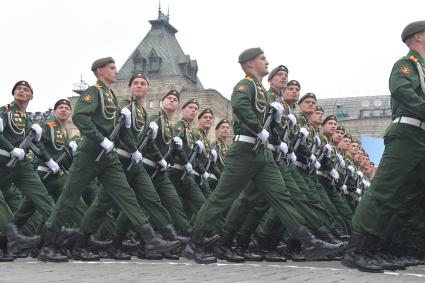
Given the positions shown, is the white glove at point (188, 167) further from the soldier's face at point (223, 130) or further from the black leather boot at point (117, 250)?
the soldier's face at point (223, 130)

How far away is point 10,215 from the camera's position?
6.82 m

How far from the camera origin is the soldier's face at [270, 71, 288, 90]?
25.0 feet

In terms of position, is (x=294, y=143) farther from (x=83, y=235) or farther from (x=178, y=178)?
(x=83, y=235)

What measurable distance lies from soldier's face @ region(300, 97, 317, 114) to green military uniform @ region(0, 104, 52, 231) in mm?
3614

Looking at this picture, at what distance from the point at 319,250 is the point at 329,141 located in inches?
149

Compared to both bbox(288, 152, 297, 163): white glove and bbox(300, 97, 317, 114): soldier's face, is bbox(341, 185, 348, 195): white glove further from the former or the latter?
bbox(288, 152, 297, 163): white glove

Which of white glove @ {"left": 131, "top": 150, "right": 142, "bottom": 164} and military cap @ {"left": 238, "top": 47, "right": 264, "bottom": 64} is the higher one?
military cap @ {"left": 238, "top": 47, "right": 264, "bottom": 64}

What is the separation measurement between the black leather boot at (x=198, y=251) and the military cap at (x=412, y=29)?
9.12ft

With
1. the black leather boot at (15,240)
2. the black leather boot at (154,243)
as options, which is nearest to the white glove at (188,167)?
the black leather boot at (154,243)

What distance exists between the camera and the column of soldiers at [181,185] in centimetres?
626

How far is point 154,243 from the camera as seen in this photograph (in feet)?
20.5

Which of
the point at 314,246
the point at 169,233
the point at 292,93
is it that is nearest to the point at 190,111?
the point at 292,93

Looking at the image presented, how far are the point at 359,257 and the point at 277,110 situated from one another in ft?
6.24

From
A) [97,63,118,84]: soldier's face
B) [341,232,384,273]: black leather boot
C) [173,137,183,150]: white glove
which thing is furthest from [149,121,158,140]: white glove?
[341,232,384,273]: black leather boot
